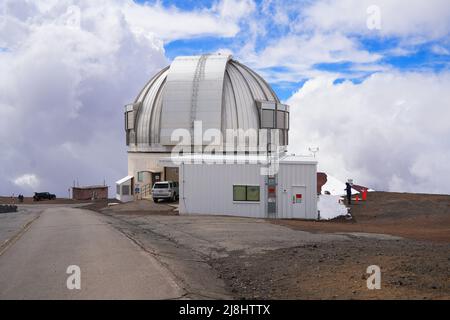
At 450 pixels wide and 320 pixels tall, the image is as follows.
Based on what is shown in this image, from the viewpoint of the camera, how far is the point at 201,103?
4084cm

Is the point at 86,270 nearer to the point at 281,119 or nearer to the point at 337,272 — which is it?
the point at 337,272

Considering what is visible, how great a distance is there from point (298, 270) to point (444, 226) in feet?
47.1

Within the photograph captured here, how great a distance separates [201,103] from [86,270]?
31.4 meters

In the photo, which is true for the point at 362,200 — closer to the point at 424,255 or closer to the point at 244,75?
the point at 244,75

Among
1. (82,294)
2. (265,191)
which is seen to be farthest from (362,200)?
(82,294)

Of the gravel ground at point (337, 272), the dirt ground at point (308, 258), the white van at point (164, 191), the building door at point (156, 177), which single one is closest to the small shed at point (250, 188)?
the dirt ground at point (308, 258)

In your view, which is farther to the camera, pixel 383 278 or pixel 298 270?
pixel 298 270

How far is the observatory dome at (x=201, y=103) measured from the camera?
134 ft

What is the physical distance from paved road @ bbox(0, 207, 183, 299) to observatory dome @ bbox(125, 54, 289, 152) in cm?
2550

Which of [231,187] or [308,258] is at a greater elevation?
[231,187]

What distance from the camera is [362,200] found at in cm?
3581

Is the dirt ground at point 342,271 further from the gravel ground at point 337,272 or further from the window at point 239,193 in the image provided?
the window at point 239,193

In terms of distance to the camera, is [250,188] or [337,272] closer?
[337,272]

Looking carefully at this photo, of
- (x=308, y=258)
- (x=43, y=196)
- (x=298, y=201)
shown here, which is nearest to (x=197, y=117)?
(x=298, y=201)
